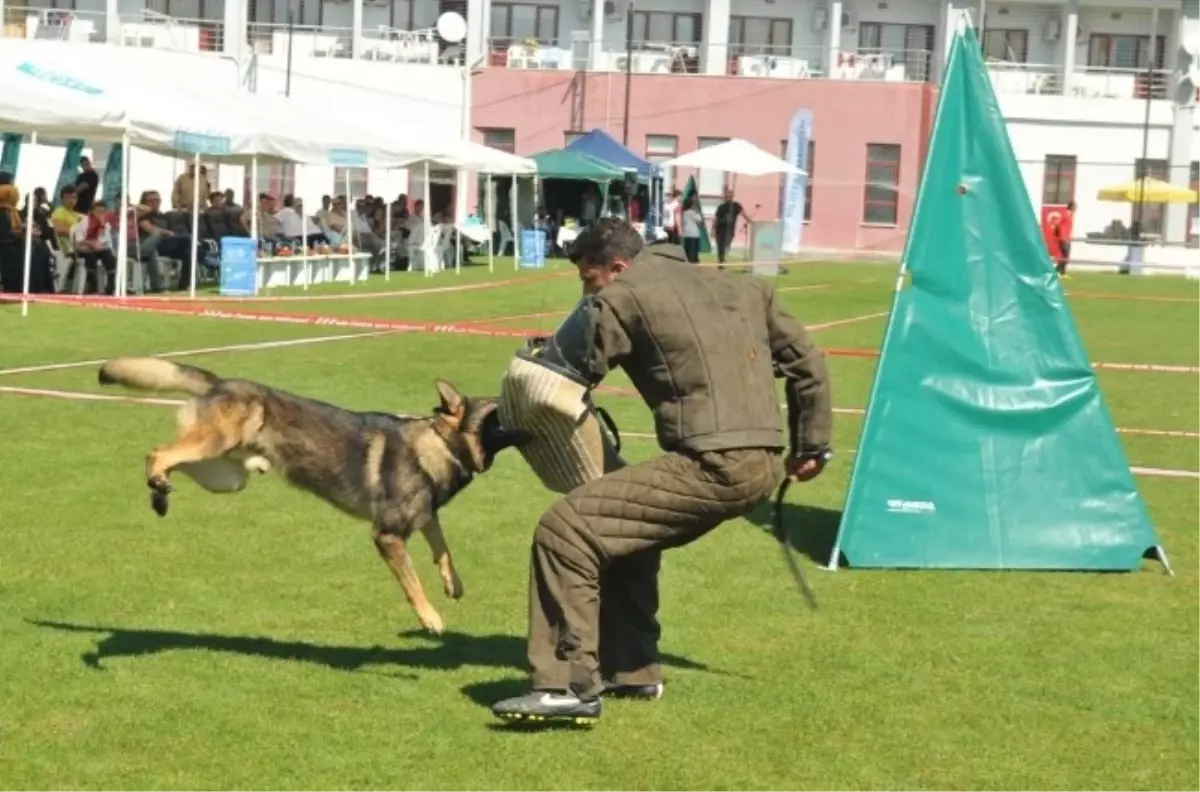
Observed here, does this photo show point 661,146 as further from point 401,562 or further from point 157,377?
point 401,562

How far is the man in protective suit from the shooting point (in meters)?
6.11

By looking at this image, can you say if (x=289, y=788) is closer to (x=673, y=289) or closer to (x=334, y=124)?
(x=673, y=289)

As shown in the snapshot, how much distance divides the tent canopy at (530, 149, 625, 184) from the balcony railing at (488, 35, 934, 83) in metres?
16.1

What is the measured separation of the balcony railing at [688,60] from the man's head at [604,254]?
58.1m

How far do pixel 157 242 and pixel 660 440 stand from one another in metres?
23.1

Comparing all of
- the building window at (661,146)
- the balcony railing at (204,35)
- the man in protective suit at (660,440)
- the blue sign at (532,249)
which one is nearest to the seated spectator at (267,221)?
the blue sign at (532,249)

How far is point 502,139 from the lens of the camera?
212 ft

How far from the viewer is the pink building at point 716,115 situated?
6372cm

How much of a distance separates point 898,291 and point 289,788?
487 centimetres

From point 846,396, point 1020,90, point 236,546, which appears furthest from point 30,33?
point 236,546

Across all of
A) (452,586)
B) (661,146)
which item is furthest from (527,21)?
(452,586)

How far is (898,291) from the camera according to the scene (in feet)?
30.9

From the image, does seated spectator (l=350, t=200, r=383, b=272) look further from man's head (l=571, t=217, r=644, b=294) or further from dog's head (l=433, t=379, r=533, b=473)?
man's head (l=571, t=217, r=644, b=294)

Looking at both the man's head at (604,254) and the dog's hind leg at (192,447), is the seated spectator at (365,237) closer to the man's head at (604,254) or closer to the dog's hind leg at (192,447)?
the dog's hind leg at (192,447)
